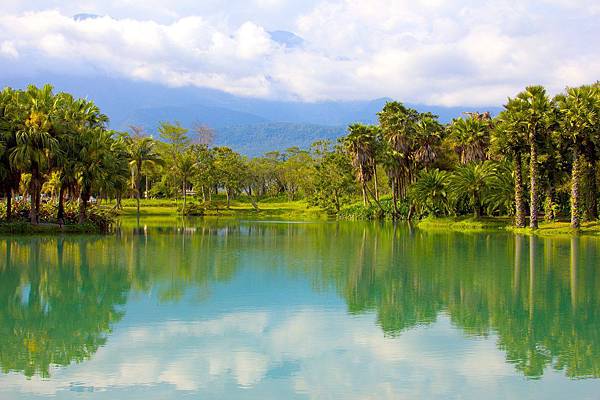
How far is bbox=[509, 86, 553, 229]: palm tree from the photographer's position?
54125mm

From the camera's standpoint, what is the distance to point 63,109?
6150cm

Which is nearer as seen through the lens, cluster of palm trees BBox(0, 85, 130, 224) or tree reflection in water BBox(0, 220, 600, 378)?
tree reflection in water BBox(0, 220, 600, 378)

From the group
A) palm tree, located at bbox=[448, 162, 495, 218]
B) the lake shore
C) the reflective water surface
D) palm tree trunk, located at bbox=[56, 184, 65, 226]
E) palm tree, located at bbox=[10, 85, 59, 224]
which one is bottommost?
the reflective water surface

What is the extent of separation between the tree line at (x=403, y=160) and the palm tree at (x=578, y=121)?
0.27 ft

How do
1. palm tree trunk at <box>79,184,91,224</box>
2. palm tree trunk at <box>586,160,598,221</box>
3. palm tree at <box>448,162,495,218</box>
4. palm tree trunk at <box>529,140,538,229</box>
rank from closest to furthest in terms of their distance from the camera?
palm tree trunk at <box>79,184,91,224</box> < palm tree trunk at <box>529,140,538,229</box> < palm tree trunk at <box>586,160,598,221</box> < palm tree at <box>448,162,495,218</box>

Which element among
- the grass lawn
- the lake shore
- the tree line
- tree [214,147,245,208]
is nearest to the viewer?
the tree line

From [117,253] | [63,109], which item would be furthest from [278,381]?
[63,109]

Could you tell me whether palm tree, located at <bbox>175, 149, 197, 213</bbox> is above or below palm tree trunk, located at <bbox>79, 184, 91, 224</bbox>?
above

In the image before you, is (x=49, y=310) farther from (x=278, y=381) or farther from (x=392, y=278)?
(x=392, y=278)

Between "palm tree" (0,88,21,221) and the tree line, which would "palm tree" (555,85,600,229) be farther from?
"palm tree" (0,88,21,221)

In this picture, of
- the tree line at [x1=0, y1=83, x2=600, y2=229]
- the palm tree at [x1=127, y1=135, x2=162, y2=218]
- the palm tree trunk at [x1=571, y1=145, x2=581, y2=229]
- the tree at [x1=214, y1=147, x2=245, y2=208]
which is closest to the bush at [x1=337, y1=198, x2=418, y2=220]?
the tree line at [x1=0, y1=83, x2=600, y2=229]

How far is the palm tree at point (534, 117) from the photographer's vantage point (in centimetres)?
5412

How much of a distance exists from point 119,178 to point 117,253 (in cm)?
2427

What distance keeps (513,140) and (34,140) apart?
3701 centimetres
